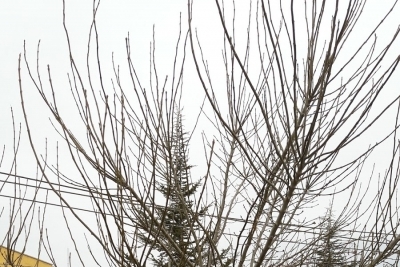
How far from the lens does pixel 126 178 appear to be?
7.41 ft

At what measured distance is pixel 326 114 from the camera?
2779 millimetres

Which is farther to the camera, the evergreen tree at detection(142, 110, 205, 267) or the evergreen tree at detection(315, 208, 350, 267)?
the evergreen tree at detection(315, 208, 350, 267)

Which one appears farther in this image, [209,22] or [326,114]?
[209,22]

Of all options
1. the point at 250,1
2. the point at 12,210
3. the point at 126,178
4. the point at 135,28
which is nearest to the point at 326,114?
the point at 250,1

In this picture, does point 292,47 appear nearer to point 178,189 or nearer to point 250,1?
point 178,189

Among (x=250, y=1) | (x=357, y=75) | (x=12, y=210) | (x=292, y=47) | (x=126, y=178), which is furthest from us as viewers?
(x=12, y=210)

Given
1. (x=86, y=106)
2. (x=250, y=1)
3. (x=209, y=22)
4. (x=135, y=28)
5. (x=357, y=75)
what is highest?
(x=135, y=28)

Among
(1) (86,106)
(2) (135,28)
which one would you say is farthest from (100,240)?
(2) (135,28)

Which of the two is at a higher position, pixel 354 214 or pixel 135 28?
pixel 135 28

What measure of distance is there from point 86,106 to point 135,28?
3.12 metres

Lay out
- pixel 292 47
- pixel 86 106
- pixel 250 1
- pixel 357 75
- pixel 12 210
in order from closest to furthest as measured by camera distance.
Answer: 1. pixel 292 47
2. pixel 86 106
3. pixel 357 75
4. pixel 250 1
5. pixel 12 210

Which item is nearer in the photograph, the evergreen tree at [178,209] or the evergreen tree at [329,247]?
the evergreen tree at [178,209]

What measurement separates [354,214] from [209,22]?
2058 millimetres

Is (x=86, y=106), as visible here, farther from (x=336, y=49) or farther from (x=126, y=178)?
(x=336, y=49)
